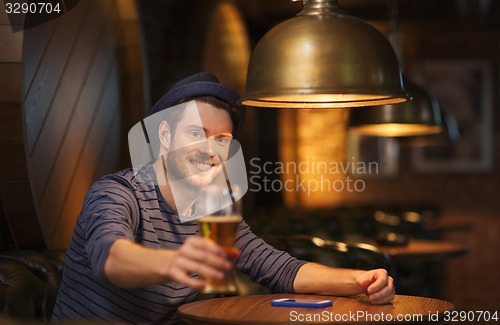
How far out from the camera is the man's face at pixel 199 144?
2.24 meters

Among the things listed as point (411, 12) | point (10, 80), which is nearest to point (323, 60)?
point (10, 80)

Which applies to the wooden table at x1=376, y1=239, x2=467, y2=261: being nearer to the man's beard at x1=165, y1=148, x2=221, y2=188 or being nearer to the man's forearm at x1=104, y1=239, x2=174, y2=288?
the man's beard at x1=165, y1=148, x2=221, y2=188

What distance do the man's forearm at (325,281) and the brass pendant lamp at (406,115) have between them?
231 cm

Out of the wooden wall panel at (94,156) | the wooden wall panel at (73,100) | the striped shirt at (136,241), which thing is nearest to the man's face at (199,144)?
the striped shirt at (136,241)

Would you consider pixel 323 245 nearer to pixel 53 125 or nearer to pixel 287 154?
pixel 53 125

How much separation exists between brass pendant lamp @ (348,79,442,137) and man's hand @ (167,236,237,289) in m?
3.14

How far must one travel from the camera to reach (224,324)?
1883 millimetres

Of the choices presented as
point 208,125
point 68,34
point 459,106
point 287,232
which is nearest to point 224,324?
point 208,125

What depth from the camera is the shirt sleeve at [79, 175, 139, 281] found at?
181 centimetres

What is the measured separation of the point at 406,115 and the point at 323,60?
9.02 feet

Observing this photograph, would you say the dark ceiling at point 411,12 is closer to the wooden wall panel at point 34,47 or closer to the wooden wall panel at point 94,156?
the wooden wall panel at point 94,156

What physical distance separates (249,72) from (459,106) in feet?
22.4

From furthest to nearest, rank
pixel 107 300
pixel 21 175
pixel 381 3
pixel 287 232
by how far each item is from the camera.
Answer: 1. pixel 381 3
2. pixel 287 232
3. pixel 21 175
4. pixel 107 300

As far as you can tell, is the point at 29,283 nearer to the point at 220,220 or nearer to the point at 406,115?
the point at 220,220
